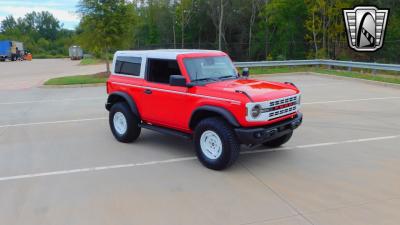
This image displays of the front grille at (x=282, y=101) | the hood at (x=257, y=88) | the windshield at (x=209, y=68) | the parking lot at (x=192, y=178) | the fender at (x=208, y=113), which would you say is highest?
the windshield at (x=209, y=68)

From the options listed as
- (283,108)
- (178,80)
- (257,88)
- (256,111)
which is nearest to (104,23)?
(178,80)

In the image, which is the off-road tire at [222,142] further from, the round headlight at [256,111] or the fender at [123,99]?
the fender at [123,99]

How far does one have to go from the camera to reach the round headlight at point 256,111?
539cm

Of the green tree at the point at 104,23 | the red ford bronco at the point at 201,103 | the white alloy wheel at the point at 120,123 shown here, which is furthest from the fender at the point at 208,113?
the green tree at the point at 104,23

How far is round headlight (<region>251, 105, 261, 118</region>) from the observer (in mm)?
5395

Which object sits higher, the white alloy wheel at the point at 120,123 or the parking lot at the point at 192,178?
the white alloy wheel at the point at 120,123

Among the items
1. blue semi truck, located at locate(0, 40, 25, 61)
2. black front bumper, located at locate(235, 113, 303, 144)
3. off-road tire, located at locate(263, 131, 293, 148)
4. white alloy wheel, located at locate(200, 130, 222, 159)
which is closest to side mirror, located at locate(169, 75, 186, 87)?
white alloy wheel, located at locate(200, 130, 222, 159)

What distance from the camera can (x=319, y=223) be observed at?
159 inches

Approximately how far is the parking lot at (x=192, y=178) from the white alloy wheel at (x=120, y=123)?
0.88 ft

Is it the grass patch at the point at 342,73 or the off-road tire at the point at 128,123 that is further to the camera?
the grass patch at the point at 342,73

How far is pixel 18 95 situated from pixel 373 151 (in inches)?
536

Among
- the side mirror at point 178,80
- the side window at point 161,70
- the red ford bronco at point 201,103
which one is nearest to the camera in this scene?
the red ford bronco at point 201,103

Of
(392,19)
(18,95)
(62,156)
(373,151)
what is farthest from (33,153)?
(392,19)

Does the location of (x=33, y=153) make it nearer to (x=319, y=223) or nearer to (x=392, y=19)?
(x=319, y=223)
